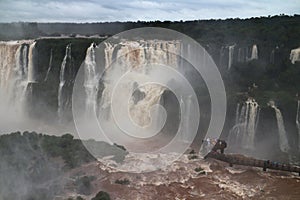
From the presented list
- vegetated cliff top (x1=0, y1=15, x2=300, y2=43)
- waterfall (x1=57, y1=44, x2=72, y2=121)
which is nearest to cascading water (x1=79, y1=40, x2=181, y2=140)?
waterfall (x1=57, y1=44, x2=72, y2=121)

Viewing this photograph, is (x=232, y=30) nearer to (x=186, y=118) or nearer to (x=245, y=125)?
(x=186, y=118)

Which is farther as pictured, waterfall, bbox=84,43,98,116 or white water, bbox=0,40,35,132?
white water, bbox=0,40,35,132

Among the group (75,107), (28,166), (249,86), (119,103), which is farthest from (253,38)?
(28,166)

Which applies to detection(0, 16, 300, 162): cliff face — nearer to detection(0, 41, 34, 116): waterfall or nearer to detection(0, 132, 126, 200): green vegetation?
detection(0, 41, 34, 116): waterfall

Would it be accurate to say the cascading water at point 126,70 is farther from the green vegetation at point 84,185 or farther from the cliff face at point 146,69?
the green vegetation at point 84,185

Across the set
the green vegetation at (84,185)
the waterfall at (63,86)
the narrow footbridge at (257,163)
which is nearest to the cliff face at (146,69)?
the waterfall at (63,86)

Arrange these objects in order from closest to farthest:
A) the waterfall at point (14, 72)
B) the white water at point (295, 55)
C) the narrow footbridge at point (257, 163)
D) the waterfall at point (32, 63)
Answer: the narrow footbridge at point (257, 163), the white water at point (295, 55), the waterfall at point (14, 72), the waterfall at point (32, 63)

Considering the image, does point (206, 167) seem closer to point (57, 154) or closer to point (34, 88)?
point (57, 154)
